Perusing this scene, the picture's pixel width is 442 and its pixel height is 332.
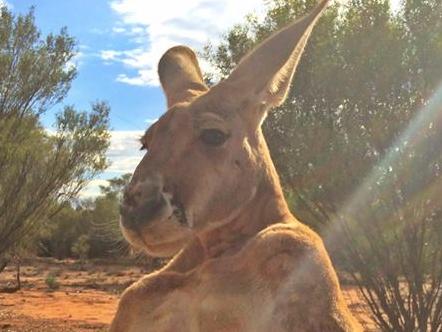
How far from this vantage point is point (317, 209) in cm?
1083

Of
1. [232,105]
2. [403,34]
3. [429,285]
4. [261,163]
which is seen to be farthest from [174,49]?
[429,285]

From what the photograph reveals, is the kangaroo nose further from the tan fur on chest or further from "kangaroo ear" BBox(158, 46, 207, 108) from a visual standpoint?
"kangaroo ear" BBox(158, 46, 207, 108)

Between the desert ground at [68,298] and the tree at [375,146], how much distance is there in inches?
92.0

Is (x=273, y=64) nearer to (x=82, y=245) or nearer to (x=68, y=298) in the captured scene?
(x=68, y=298)

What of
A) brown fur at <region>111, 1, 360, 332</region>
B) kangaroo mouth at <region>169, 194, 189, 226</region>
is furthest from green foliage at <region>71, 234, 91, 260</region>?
kangaroo mouth at <region>169, 194, 189, 226</region>

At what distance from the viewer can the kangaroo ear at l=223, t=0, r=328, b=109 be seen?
277 cm

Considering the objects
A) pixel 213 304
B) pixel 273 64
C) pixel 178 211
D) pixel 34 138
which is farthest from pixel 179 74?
pixel 34 138

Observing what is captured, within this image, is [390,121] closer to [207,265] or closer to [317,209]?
[317,209]

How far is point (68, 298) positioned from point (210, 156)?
85.9 ft

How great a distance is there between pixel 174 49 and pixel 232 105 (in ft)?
3.07

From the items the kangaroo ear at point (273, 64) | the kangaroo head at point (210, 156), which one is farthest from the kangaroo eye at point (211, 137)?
the kangaroo ear at point (273, 64)

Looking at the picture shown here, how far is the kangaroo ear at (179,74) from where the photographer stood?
133 inches

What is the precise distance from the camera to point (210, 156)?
274 cm

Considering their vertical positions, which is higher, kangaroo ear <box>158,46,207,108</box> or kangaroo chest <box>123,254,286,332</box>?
kangaroo ear <box>158,46,207,108</box>
